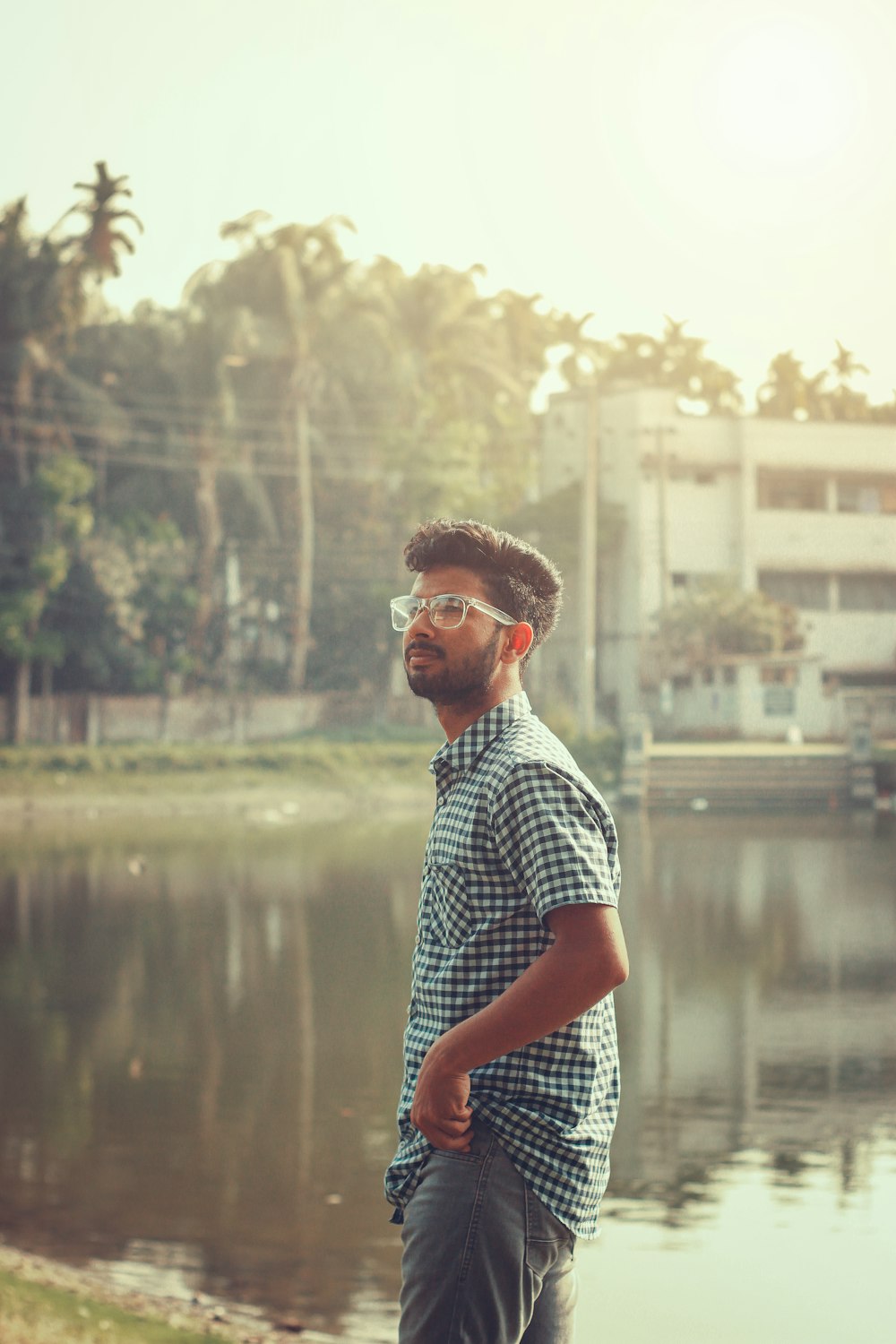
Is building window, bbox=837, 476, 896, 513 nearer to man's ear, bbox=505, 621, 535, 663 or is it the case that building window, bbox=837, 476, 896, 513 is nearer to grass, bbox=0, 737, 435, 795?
grass, bbox=0, 737, 435, 795

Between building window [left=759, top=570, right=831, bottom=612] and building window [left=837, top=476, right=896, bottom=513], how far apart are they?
7.38 ft

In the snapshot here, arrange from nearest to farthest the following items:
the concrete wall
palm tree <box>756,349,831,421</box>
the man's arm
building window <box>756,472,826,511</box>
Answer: the man's arm < the concrete wall < building window <box>756,472,826,511</box> < palm tree <box>756,349,831,421</box>

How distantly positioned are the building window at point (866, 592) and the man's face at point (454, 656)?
47091 mm

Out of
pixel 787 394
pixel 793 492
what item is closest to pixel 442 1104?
pixel 793 492

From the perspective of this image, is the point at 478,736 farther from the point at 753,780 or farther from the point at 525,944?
the point at 753,780

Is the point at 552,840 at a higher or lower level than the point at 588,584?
lower

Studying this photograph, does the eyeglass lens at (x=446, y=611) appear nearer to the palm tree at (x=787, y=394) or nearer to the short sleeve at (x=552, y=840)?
the short sleeve at (x=552, y=840)

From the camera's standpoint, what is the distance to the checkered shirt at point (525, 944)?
7.02 ft

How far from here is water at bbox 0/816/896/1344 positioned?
575 centimetres

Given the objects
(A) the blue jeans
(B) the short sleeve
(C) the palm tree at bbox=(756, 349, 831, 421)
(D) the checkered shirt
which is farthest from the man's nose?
(C) the palm tree at bbox=(756, 349, 831, 421)

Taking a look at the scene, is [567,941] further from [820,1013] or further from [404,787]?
[404,787]

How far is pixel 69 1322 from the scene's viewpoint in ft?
14.9

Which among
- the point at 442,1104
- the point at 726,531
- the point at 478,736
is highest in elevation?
the point at 726,531

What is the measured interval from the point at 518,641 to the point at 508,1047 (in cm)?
66
